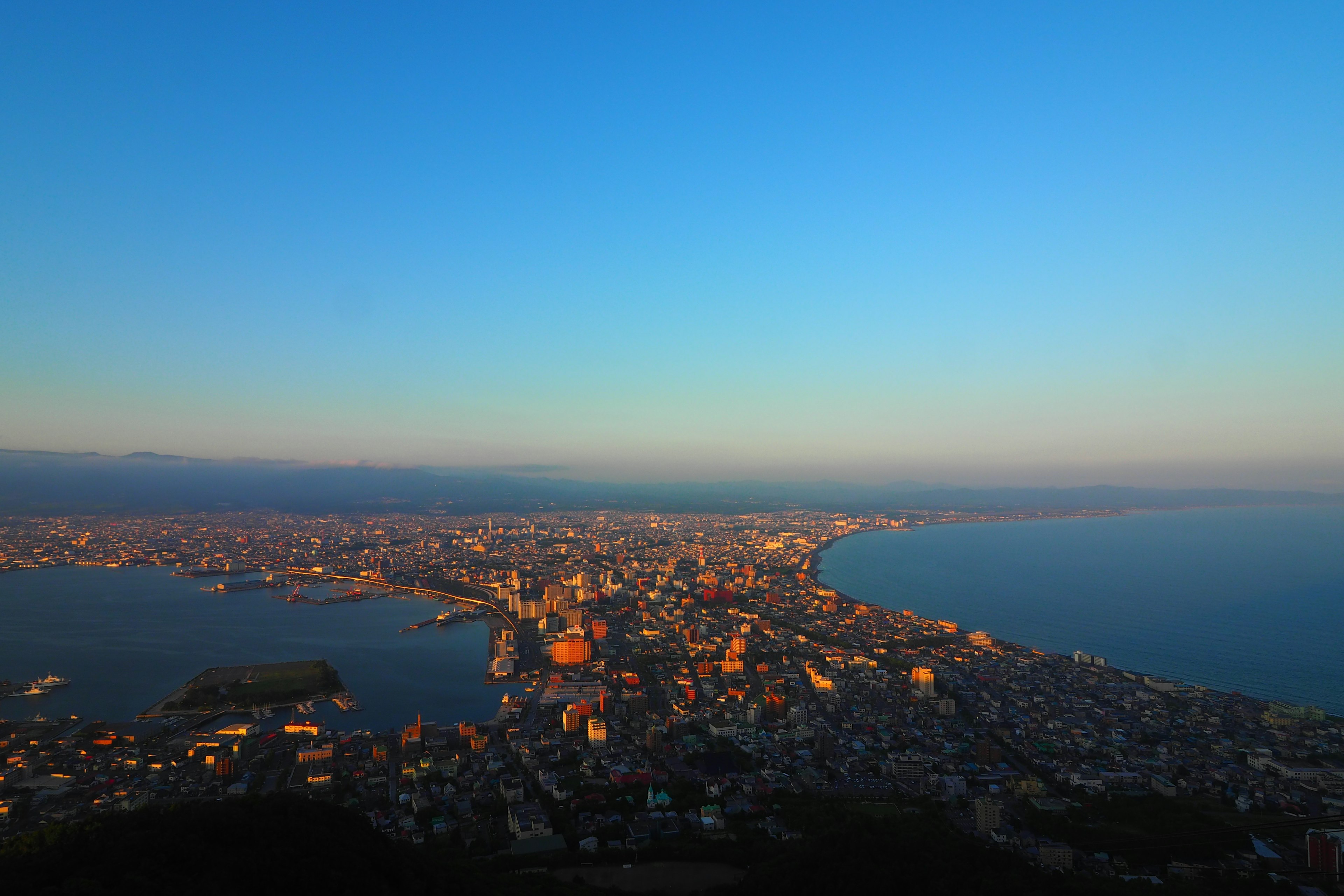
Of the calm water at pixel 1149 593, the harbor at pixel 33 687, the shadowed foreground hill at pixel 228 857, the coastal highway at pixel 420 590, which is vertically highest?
the shadowed foreground hill at pixel 228 857

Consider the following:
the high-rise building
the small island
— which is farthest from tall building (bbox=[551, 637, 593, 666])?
the high-rise building

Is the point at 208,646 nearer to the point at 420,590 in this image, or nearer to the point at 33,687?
the point at 33,687

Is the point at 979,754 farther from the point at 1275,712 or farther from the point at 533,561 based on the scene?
the point at 533,561

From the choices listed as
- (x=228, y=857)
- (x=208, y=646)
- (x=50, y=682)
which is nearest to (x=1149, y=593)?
(x=228, y=857)

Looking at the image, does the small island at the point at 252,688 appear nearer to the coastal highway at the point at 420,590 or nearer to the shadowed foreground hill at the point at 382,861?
the coastal highway at the point at 420,590

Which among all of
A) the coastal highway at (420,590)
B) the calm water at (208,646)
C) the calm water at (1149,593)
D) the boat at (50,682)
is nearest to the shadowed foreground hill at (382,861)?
the calm water at (208,646)

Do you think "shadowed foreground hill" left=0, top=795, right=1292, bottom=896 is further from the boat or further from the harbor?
the boat
